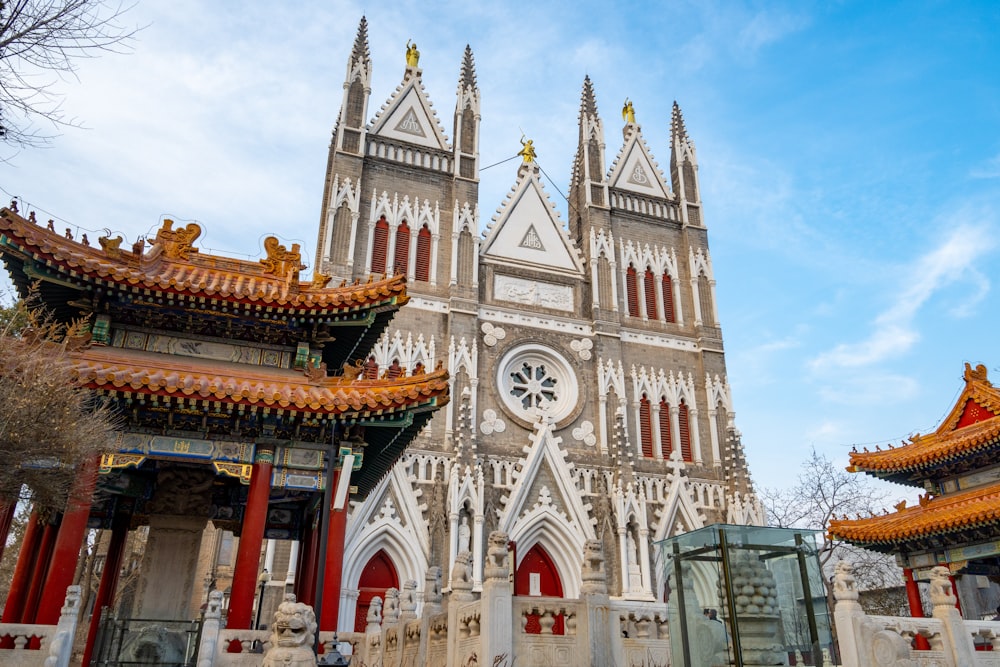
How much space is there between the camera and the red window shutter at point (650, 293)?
30422 mm

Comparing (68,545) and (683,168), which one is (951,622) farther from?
(683,168)

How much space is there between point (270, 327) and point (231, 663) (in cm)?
522

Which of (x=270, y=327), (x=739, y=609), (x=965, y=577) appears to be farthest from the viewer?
(x=965, y=577)

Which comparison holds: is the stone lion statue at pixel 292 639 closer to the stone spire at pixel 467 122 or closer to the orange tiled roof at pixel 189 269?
the orange tiled roof at pixel 189 269

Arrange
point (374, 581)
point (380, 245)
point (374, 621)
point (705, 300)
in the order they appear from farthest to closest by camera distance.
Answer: point (705, 300)
point (380, 245)
point (374, 581)
point (374, 621)

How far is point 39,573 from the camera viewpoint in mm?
11859

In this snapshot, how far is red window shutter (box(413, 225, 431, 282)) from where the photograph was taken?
27569 mm

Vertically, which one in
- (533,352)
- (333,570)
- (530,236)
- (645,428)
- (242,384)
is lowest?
(333,570)

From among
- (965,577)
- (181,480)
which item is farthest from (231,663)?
(965,577)

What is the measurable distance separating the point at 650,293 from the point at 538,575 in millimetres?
12445

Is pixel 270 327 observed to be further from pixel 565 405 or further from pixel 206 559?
pixel 206 559

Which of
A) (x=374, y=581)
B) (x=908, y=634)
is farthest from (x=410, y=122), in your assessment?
(x=908, y=634)

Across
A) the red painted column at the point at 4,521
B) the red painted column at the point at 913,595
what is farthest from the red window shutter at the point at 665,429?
the red painted column at the point at 4,521

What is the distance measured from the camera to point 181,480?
13125 mm
